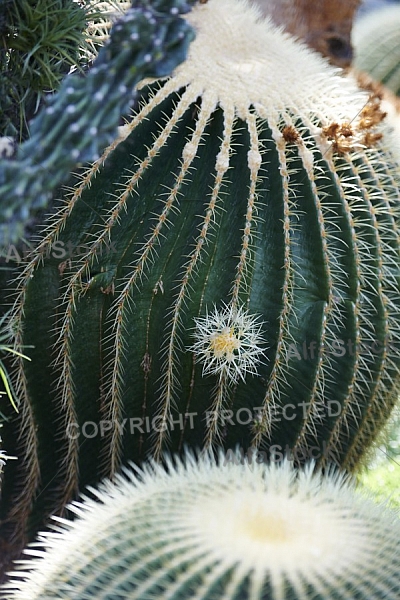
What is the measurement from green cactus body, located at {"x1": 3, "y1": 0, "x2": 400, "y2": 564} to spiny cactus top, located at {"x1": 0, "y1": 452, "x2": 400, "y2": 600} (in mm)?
479

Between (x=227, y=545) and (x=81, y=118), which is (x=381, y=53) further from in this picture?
(x=227, y=545)

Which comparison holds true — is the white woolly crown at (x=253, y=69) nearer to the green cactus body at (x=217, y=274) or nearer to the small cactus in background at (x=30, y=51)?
the green cactus body at (x=217, y=274)

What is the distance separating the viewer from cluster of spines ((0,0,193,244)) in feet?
4.93

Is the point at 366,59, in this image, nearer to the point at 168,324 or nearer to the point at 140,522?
the point at 168,324

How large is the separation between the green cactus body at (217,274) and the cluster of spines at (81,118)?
0.55 metres

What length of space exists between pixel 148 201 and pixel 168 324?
11.9 inches

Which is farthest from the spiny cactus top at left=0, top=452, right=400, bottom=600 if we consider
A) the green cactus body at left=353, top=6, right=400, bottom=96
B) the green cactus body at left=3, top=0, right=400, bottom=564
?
the green cactus body at left=353, top=6, right=400, bottom=96

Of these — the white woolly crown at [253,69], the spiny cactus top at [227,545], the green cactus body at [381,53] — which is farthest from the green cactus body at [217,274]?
the green cactus body at [381,53]

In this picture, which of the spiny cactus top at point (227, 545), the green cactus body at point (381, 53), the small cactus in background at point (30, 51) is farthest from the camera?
the green cactus body at point (381, 53)

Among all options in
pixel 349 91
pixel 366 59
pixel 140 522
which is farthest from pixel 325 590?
pixel 366 59

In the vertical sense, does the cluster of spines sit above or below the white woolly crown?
below

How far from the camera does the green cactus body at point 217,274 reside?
2.16m

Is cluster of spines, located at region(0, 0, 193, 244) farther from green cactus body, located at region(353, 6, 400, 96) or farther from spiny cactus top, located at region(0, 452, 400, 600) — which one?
green cactus body, located at region(353, 6, 400, 96)

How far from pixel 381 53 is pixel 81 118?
4118 mm
